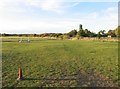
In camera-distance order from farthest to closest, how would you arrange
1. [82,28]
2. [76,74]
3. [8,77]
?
[82,28] → [76,74] → [8,77]

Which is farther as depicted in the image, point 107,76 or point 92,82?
point 107,76

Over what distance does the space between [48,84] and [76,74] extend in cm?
327

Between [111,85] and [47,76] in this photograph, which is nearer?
[111,85]

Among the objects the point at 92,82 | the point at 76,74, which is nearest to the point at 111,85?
the point at 92,82

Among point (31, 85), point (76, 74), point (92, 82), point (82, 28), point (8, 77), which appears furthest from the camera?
point (82, 28)

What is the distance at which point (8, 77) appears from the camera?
14047 millimetres

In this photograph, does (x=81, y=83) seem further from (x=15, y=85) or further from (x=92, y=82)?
(x=15, y=85)

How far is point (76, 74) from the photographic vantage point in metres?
15.0

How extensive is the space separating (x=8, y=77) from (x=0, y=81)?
3.87 feet

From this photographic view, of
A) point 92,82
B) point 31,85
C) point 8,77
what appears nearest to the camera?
point 31,85

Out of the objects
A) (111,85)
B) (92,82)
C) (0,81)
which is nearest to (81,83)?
(92,82)

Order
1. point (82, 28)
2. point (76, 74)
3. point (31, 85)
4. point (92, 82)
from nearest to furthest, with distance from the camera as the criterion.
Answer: point (31, 85) < point (92, 82) < point (76, 74) < point (82, 28)

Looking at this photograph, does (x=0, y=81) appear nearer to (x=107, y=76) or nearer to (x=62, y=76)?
(x=62, y=76)

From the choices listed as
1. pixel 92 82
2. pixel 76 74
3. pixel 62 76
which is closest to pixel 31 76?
pixel 62 76
